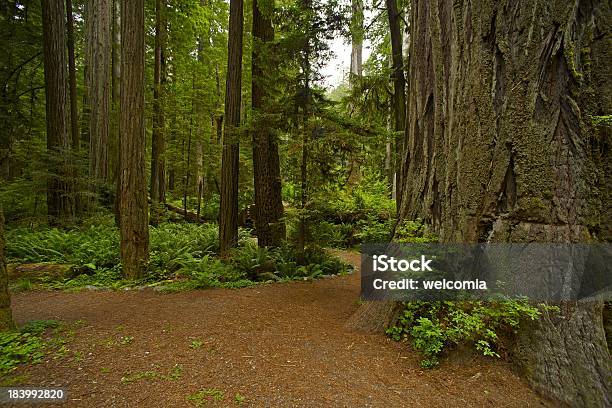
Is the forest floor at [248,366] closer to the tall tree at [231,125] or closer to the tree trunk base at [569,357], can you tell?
the tree trunk base at [569,357]

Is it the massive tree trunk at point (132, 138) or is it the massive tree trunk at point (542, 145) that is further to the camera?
the massive tree trunk at point (132, 138)

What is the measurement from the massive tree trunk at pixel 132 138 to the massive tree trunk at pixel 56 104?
4733 mm

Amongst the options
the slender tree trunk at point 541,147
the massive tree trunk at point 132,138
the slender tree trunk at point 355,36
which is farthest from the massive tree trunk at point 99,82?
the slender tree trunk at point 541,147

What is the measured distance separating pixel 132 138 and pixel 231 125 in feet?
6.63

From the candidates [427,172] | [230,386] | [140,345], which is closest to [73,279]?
[140,345]

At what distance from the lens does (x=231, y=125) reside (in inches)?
279

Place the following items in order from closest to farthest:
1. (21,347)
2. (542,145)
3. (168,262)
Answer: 1. (542,145)
2. (21,347)
3. (168,262)

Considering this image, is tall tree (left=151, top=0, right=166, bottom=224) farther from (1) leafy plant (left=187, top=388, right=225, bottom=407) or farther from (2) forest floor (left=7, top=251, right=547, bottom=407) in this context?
(1) leafy plant (left=187, top=388, right=225, bottom=407)

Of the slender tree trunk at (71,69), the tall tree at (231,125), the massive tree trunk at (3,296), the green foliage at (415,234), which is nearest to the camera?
the massive tree trunk at (3,296)

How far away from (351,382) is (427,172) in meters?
2.31

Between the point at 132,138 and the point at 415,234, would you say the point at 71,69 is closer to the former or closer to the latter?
the point at 132,138

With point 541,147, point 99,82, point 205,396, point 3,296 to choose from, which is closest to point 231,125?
point 3,296

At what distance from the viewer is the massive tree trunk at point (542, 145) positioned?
262 centimetres

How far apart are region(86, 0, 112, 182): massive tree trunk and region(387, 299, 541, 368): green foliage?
12.7 metres
